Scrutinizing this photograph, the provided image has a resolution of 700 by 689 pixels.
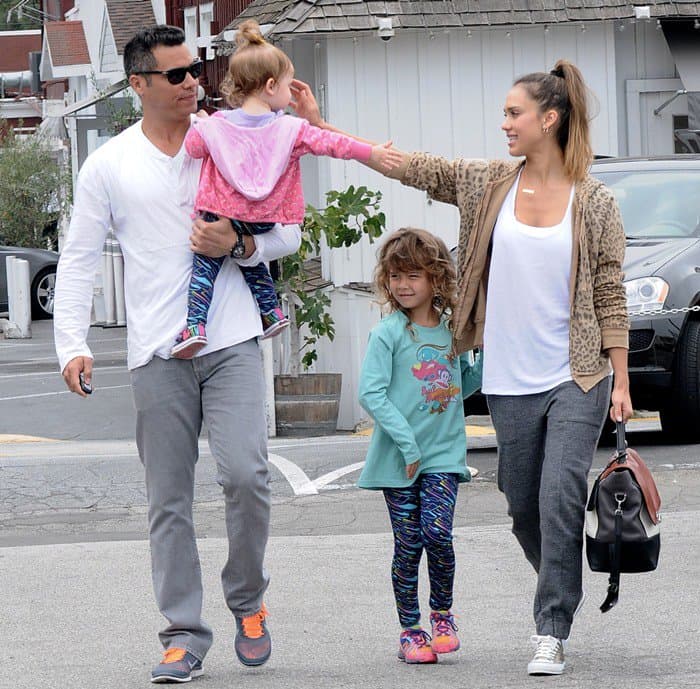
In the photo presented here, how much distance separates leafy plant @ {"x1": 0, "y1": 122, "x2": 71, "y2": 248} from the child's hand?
79.0 ft

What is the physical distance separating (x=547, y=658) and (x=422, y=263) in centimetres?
132

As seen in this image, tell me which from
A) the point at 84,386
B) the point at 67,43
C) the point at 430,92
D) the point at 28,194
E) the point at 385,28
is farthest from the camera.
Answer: the point at 67,43

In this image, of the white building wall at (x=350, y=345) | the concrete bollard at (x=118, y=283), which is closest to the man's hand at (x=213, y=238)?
the white building wall at (x=350, y=345)

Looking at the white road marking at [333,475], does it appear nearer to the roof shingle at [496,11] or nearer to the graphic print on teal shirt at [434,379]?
the graphic print on teal shirt at [434,379]

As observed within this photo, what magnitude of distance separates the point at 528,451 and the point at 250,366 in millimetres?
916

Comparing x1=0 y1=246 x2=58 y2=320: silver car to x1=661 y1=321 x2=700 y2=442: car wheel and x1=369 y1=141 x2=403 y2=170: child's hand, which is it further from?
x1=369 y1=141 x2=403 y2=170: child's hand

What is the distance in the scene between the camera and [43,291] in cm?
2470

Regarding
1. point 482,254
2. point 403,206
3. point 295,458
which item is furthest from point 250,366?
point 403,206

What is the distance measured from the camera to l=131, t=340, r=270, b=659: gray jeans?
15.7 ft

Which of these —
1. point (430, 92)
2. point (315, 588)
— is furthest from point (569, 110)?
point (430, 92)

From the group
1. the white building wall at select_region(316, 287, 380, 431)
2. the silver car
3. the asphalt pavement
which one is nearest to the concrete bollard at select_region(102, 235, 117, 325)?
the silver car

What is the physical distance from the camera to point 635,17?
15219 millimetres

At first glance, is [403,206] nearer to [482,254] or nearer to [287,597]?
[287,597]

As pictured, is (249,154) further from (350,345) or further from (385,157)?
(350,345)
